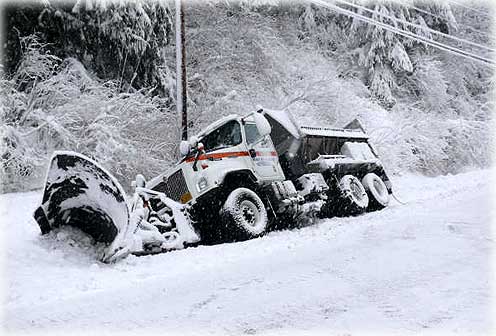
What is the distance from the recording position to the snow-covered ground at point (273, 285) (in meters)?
4.67

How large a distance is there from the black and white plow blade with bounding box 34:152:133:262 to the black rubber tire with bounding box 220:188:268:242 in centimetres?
223

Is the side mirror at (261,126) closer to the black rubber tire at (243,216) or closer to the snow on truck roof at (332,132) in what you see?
the black rubber tire at (243,216)

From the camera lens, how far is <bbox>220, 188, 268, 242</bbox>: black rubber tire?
8.90 metres

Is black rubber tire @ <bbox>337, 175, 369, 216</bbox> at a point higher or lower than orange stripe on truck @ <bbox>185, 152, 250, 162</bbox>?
lower

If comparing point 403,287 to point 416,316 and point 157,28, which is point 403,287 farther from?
point 157,28

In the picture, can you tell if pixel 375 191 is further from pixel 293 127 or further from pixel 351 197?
pixel 293 127

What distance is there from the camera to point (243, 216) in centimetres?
917

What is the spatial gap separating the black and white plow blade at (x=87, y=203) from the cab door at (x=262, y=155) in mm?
3739

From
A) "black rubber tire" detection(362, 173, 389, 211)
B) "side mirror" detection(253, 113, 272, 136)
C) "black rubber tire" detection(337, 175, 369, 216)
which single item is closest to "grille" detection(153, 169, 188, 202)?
"side mirror" detection(253, 113, 272, 136)

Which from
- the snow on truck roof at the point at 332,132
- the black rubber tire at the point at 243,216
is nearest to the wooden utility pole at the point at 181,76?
the snow on truck roof at the point at 332,132

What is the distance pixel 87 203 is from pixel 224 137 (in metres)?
3.69

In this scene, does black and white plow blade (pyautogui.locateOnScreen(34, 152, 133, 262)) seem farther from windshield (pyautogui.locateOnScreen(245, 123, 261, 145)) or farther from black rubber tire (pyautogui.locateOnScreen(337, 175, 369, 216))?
black rubber tire (pyautogui.locateOnScreen(337, 175, 369, 216))

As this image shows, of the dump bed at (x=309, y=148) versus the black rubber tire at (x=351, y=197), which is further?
the black rubber tire at (x=351, y=197)

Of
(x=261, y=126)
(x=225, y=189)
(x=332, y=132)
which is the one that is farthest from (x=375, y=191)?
(x=225, y=189)
